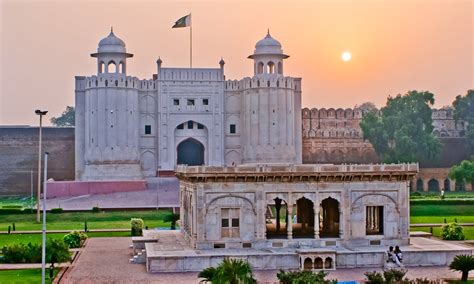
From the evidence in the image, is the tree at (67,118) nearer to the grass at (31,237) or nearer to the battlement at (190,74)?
the battlement at (190,74)

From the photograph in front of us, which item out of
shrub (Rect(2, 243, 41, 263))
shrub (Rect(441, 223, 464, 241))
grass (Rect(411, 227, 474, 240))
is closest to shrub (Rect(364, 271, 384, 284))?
shrub (Rect(2, 243, 41, 263))

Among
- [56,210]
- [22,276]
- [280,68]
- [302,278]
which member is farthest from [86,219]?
[302,278]

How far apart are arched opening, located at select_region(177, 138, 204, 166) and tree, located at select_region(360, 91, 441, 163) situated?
430 inches

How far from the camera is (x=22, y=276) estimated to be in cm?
1823

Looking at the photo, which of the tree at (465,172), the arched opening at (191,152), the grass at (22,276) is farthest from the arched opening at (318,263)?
the arched opening at (191,152)

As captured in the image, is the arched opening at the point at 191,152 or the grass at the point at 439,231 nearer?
the grass at the point at 439,231

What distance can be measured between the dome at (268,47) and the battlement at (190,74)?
8.40 ft

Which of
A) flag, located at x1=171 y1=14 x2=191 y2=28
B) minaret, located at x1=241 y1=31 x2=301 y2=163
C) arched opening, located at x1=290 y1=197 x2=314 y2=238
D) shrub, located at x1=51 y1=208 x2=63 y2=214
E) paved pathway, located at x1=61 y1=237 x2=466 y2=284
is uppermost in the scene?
flag, located at x1=171 y1=14 x2=191 y2=28

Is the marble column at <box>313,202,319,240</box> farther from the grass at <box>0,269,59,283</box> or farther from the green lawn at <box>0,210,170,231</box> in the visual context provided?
the green lawn at <box>0,210,170,231</box>

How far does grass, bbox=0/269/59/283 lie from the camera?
17608 millimetres

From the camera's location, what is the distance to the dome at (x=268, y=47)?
159ft

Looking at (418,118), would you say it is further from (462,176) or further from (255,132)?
(255,132)

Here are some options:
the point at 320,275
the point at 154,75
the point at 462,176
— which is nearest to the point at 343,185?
the point at 320,275

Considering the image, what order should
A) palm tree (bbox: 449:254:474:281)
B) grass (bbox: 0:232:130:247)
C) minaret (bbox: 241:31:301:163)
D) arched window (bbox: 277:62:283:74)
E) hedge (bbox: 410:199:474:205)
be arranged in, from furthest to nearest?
arched window (bbox: 277:62:283:74), minaret (bbox: 241:31:301:163), hedge (bbox: 410:199:474:205), grass (bbox: 0:232:130:247), palm tree (bbox: 449:254:474:281)
